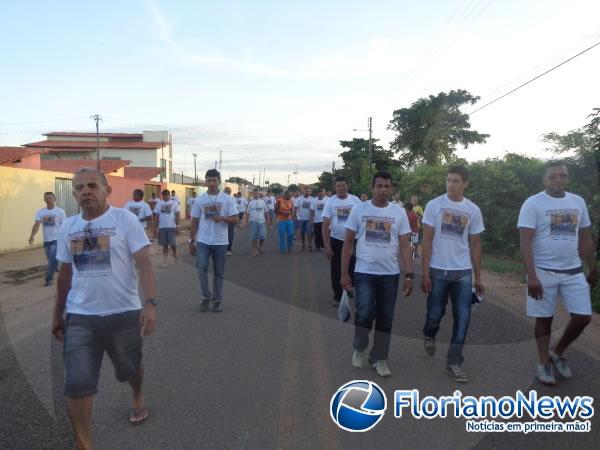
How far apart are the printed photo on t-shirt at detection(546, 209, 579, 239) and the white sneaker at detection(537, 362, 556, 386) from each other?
1.11 m

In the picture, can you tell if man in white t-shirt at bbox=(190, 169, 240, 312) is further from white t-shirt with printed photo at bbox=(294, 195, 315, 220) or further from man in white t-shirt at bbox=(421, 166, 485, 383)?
white t-shirt with printed photo at bbox=(294, 195, 315, 220)

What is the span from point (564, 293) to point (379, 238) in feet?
5.33

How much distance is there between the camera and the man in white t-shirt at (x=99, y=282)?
3.29 m

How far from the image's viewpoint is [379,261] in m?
4.74

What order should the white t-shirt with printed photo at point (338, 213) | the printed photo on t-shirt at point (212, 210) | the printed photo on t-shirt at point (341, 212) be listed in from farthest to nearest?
the printed photo on t-shirt at point (341, 212), the white t-shirt with printed photo at point (338, 213), the printed photo on t-shirt at point (212, 210)

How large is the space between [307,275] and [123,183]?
21.3 meters

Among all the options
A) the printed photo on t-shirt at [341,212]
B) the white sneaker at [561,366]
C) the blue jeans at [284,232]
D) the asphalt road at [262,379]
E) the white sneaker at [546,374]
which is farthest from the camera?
the blue jeans at [284,232]

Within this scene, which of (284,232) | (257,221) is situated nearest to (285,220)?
(284,232)

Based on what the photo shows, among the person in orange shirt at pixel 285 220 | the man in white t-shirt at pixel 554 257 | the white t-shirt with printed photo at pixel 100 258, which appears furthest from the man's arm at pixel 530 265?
the person in orange shirt at pixel 285 220

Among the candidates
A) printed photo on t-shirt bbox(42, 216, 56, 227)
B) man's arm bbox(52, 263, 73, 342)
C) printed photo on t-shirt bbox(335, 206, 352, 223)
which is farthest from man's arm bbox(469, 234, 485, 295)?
printed photo on t-shirt bbox(42, 216, 56, 227)

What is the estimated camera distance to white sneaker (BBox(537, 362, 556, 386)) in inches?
174

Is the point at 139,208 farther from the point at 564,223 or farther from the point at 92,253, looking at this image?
the point at 564,223

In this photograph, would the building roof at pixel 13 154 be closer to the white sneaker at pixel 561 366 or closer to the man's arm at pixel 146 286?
the man's arm at pixel 146 286

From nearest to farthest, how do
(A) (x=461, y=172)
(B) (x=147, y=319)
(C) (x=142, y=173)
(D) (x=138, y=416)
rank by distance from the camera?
(B) (x=147, y=319), (D) (x=138, y=416), (A) (x=461, y=172), (C) (x=142, y=173)
